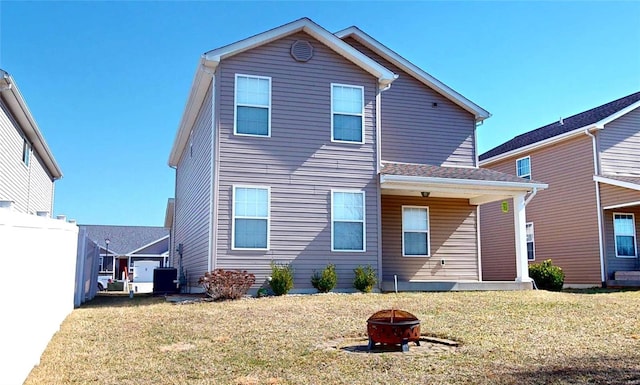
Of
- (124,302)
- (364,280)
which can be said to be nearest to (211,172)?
(124,302)

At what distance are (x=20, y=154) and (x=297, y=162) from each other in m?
10.0

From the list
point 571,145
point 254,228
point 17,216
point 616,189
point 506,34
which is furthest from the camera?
point 571,145

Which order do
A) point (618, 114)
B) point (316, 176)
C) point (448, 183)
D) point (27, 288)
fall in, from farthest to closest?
1. point (618, 114)
2. point (448, 183)
3. point (316, 176)
4. point (27, 288)

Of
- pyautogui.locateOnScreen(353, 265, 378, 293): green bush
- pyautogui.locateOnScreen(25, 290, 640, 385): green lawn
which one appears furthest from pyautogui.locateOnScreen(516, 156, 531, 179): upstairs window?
pyautogui.locateOnScreen(353, 265, 378, 293): green bush

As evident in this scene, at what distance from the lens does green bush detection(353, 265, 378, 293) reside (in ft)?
42.9

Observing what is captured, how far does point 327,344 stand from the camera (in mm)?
7367

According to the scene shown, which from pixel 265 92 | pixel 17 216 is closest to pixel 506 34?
pixel 265 92

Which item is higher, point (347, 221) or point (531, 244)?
point (347, 221)

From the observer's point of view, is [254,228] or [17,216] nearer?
[17,216]

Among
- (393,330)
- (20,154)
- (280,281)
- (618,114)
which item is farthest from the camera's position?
(618,114)

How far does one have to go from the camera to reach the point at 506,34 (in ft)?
47.2

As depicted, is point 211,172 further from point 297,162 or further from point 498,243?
point 498,243

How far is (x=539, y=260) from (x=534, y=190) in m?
6.78

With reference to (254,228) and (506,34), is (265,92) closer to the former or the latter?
(254,228)
